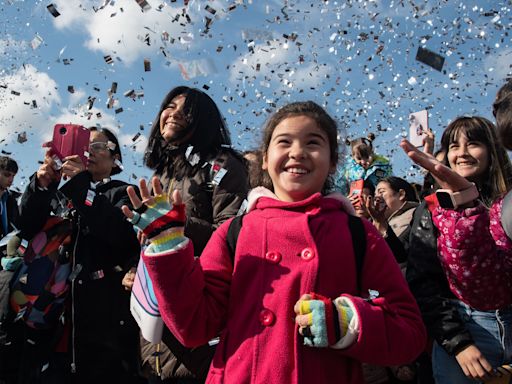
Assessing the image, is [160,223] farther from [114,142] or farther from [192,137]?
[114,142]

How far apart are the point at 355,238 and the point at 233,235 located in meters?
0.51

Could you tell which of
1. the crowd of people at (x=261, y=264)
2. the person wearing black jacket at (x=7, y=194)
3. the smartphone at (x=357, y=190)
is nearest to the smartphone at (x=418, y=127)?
the crowd of people at (x=261, y=264)

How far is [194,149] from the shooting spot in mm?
3465

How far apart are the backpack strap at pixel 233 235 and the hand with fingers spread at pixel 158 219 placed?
0.97ft

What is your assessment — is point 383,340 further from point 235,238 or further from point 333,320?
point 235,238

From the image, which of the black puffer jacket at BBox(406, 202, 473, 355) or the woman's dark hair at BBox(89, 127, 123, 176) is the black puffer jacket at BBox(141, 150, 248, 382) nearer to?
the woman's dark hair at BBox(89, 127, 123, 176)

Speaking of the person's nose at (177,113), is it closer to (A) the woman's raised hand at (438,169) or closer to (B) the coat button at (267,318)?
(A) the woman's raised hand at (438,169)

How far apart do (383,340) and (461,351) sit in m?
0.98

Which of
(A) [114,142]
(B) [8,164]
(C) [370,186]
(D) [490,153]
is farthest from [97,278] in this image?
(B) [8,164]

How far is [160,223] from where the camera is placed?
184 cm

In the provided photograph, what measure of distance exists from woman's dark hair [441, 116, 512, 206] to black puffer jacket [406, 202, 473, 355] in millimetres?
476

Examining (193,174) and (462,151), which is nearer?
(462,151)

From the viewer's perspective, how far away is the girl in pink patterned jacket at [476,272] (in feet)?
7.18

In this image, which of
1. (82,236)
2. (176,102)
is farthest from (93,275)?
(176,102)
